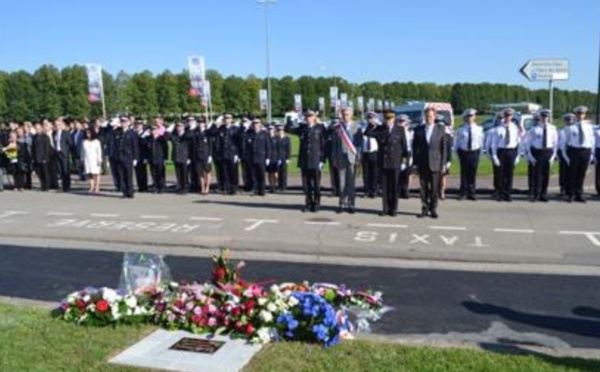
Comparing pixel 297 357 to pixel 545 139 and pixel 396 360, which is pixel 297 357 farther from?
pixel 545 139

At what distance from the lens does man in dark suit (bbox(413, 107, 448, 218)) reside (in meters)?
12.8

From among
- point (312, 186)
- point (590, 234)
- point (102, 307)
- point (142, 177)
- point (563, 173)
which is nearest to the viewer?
point (102, 307)

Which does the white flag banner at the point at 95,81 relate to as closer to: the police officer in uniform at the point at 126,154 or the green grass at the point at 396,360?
the police officer in uniform at the point at 126,154

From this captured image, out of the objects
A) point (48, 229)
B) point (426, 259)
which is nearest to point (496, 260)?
point (426, 259)

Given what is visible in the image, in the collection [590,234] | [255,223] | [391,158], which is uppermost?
[391,158]

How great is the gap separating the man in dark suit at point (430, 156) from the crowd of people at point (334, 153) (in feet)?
0.06

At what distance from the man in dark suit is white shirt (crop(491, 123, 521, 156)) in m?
2.72

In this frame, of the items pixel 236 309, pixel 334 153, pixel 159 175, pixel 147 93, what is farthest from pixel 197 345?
pixel 147 93

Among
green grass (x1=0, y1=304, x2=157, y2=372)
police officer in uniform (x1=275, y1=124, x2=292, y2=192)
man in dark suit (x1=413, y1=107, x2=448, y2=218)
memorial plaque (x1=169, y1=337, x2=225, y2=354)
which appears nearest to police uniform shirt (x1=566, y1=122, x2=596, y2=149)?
man in dark suit (x1=413, y1=107, x2=448, y2=218)

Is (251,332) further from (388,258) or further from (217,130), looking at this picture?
(217,130)

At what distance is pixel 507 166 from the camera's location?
50.1ft

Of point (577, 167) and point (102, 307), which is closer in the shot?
point (102, 307)

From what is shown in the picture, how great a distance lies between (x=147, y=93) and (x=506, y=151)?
79.9 m

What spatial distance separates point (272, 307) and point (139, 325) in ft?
4.38
